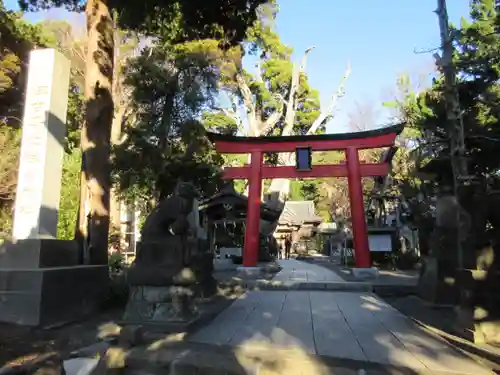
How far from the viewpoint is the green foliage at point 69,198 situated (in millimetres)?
15906

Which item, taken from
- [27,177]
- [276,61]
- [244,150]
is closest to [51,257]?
[27,177]

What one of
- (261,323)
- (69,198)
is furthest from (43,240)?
(69,198)

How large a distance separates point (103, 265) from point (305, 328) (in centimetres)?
421

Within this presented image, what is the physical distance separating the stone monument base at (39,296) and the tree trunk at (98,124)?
1.37 m

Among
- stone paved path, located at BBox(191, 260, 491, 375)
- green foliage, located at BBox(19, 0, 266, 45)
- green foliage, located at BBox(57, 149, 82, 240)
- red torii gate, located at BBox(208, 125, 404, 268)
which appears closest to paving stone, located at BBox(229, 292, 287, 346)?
stone paved path, located at BBox(191, 260, 491, 375)

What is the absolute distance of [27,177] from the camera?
23.0ft

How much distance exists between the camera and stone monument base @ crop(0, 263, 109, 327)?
5734 mm

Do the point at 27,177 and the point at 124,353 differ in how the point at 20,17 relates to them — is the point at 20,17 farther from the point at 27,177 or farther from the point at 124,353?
the point at 124,353

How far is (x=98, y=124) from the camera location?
8320 millimetres

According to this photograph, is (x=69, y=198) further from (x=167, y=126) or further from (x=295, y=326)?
(x=295, y=326)

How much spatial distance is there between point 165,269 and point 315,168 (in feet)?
31.5

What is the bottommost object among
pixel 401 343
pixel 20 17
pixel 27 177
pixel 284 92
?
pixel 401 343

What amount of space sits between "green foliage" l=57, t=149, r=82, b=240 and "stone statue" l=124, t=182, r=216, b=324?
9.23m

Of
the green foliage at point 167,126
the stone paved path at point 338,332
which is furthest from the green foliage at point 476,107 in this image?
the green foliage at point 167,126
